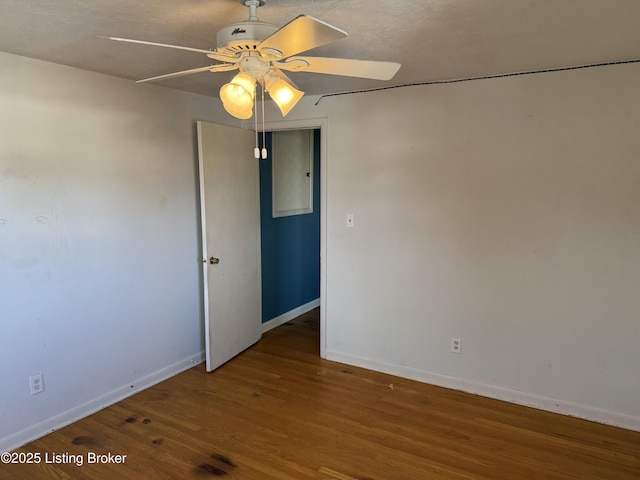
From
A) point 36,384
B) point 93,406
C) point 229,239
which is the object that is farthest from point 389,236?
point 36,384

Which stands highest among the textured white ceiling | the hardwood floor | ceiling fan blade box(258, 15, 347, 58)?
the textured white ceiling

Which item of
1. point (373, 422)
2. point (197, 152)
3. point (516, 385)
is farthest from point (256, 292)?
point (516, 385)

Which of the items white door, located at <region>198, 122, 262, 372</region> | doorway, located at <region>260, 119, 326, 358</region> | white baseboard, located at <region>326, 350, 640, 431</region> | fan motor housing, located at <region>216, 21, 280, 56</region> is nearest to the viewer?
fan motor housing, located at <region>216, 21, 280, 56</region>

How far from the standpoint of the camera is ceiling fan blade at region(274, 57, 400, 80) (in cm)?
153

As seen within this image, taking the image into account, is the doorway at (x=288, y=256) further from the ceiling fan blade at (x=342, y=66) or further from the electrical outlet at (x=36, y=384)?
the electrical outlet at (x=36, y=384)

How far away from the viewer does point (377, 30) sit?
187cm

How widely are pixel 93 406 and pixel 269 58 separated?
99.4 inches

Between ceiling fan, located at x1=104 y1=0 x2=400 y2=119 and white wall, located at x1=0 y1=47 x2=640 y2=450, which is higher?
ceiling fan, located at x1=104 y1=0 x2=400 y2=119

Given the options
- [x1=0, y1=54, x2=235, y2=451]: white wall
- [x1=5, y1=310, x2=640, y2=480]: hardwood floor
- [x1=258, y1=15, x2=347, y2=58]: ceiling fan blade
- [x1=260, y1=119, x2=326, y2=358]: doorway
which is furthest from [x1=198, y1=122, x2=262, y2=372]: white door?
[x1=258, y1=15, x2=347, y2=58]: ceiling fan blade

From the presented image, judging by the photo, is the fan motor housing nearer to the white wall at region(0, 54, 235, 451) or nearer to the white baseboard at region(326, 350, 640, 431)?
the white wall at region(0, 54, 235, 451)

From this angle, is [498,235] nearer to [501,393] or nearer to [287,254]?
[501,393]

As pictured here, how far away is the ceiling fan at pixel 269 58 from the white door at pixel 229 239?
1615 mm

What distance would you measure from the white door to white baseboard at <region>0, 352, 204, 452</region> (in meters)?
0.25

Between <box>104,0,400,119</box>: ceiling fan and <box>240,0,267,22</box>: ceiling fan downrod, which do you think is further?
<box>240,0,267,22</box>: ceiling fan downrod
